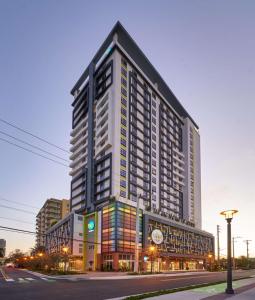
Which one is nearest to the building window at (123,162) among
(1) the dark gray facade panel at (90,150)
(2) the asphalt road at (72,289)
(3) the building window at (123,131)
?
(3) the building window at (123,131)

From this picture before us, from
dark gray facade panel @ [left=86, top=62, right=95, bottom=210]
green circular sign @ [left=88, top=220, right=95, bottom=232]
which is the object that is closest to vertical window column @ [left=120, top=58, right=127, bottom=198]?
green circular sign @ [left=88, top=220, right=95, bottom=232]

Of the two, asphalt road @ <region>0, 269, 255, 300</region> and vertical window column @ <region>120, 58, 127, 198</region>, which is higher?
vertical window column @ <region>120, 58, 127, 198</region>

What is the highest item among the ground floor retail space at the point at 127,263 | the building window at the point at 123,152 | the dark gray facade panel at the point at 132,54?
the dark gray facade panel at the point at 132,54

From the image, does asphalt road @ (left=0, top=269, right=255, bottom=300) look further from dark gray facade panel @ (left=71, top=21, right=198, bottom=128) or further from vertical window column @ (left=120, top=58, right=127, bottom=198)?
dark gray facade panel @ (left=71, top=21, right=198, bottom=128)

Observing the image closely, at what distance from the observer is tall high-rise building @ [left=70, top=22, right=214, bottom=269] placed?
86062 mm

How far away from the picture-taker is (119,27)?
105 meters

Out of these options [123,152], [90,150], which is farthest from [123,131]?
[90,150]

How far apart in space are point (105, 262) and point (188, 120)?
86127mm

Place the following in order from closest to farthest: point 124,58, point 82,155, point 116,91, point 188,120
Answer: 1. point 116,91
2. point 124,58
3. point 82,155
4. point 188,120

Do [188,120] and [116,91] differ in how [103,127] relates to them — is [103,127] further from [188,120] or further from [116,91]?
[188,120]

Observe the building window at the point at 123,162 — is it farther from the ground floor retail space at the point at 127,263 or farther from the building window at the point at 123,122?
the ground floor retail space at the point at 127,263

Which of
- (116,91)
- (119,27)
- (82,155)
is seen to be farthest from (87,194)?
(119,27)

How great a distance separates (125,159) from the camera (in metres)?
96.6

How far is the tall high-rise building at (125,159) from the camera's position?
8606 centimetres
